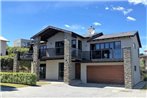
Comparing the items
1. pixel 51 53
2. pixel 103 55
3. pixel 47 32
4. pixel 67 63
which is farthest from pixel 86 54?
pixel 47 32

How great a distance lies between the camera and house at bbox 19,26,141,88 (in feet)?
80.9

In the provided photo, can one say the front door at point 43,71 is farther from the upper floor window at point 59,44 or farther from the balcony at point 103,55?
the balcony at point 103,55

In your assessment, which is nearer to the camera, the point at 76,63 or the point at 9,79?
the point at 9,79

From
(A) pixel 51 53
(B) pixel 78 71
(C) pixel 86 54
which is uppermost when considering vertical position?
(A) pixel 51 53

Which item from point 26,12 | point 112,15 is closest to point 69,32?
point 112,15

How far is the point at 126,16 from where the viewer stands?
22.4 m

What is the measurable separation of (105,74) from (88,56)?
327cm

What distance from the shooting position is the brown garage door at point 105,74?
83.0ft

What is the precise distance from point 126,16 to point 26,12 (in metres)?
10.8

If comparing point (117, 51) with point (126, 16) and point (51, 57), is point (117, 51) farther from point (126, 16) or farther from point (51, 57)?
point (51, 57)

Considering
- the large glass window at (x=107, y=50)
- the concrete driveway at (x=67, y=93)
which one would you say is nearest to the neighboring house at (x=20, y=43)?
the large glass window at (x=107, y=50)

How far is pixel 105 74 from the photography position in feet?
86.3

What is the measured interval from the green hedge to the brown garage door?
323 inches

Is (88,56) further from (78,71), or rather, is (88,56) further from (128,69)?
(128,69)
